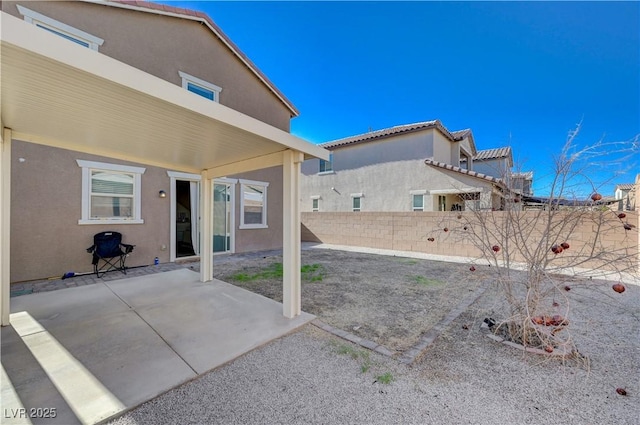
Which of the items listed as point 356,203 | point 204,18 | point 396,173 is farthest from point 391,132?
point 204,18

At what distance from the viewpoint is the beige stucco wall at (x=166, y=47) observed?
6.07 metres

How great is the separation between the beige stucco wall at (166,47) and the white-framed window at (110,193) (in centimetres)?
294

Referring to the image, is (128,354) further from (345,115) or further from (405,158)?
(345,115)

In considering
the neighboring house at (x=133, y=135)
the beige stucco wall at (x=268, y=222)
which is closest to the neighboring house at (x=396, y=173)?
the neighboring house at (x=133, y=135)

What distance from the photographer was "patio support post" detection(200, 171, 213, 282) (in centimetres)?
545

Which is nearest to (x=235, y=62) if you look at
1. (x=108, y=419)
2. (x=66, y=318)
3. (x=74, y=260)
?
(x=74, y=260)

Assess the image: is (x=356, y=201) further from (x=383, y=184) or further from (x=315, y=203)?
(x=315, y=203)

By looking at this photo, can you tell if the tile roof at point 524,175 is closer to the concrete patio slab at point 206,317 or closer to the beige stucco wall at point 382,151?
the concrete patio slab at point 206,317

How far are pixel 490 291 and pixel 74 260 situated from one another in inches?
372

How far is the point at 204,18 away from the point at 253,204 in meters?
6.40

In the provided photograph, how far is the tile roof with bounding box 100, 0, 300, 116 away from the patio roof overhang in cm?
516

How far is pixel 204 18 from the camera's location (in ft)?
26.9

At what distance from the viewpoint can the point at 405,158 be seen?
13.4 metres

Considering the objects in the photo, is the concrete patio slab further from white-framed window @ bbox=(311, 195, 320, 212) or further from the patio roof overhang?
white-framed window @ bbox=(311, 195, 320, 212)
